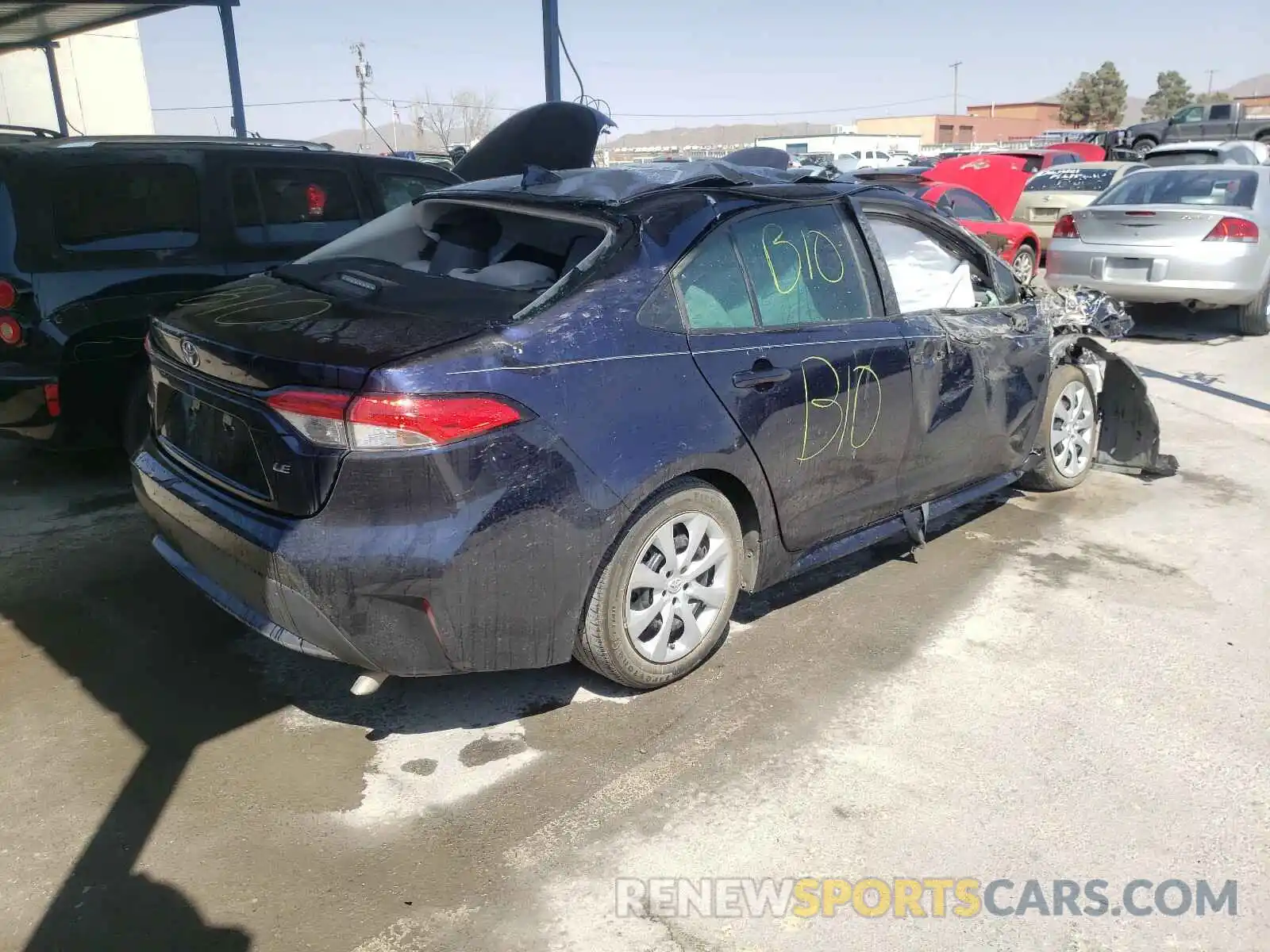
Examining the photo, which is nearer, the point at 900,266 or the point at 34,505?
the point at 900,266

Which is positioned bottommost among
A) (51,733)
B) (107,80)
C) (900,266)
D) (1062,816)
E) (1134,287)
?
(1062,816)

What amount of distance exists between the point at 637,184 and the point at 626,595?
4.91ft

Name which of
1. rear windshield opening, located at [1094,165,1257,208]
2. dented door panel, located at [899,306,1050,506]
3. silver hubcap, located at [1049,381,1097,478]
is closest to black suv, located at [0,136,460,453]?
dented door panel, located at [899,306,1050,506]

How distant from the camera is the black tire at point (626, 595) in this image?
9.89 ft

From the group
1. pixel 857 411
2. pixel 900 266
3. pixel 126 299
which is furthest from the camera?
pixel 126 299

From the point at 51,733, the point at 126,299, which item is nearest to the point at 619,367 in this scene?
the point at 51,733

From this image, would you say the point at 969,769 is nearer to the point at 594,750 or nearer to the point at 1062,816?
the point at 1062,816

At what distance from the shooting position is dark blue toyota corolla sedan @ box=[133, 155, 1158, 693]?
2.62m

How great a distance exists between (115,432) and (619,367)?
3.13m

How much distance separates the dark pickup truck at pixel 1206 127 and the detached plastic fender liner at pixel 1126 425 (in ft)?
77.9

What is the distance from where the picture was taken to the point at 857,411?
3.69 meters

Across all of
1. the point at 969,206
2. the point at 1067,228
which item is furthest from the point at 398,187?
the point at 969,206

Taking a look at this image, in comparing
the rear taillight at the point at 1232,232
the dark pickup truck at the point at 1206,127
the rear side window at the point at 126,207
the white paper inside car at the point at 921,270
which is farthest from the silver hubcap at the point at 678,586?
the dark pickup truck at the point at 1206,127

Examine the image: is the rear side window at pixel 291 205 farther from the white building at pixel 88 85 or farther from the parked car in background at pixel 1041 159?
the white building at pixel 88 85
